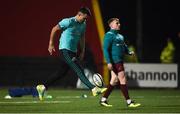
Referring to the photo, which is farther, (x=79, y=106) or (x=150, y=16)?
(x=150, y=16)

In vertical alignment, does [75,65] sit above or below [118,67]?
above

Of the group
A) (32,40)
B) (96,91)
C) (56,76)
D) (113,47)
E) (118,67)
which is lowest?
(96,91)

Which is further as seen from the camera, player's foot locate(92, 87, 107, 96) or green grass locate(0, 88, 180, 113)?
player's foot locate(92, 87, 107, 96)

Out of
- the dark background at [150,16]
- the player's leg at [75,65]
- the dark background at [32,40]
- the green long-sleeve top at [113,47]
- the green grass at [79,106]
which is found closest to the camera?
the green grass at [79,106]

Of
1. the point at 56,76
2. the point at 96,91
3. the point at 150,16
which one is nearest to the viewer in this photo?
the point at 96,91

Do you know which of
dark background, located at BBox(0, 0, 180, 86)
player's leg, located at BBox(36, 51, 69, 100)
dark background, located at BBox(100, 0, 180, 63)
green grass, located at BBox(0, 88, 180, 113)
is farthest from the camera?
dark background, located at BBox(100, 0, 180, 63)

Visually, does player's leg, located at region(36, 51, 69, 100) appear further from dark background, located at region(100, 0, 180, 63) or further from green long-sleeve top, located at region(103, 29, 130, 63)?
dark background, located at region(100, 0, 180, 63)

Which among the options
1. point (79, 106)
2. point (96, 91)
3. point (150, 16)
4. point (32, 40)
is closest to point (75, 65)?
point (96, 91)

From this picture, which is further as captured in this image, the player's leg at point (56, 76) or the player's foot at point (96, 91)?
the player's leg at point (56, 76)

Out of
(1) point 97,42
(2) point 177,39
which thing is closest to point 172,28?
(2) point 177,39

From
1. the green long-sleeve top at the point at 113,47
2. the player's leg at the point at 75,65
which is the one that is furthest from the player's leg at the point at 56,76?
the green long-sleeve top at the point at 113,47

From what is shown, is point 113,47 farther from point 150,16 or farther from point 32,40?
→ point 150,16

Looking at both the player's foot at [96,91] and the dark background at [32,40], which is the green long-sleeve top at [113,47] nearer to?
the player's foot at [96,91]

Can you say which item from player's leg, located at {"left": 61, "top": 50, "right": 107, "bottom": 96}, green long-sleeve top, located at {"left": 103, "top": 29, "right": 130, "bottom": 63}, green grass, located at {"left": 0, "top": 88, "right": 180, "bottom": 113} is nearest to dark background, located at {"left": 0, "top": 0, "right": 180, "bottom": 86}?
green grass, located at {"left": 0, "top": 88, "right": 180, "bottom": 113}
